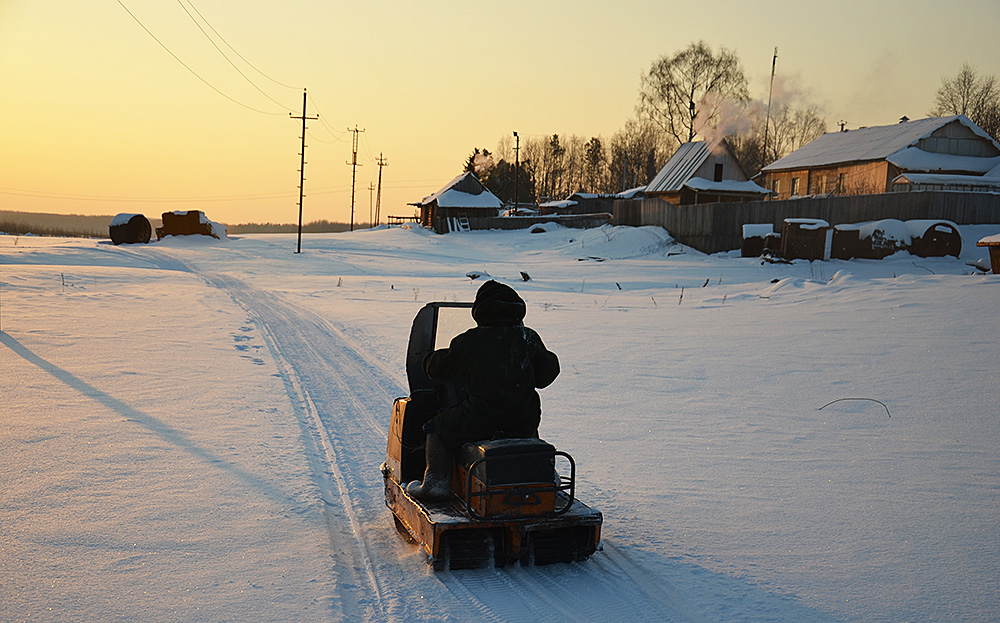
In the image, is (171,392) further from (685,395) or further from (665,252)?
(665,252)

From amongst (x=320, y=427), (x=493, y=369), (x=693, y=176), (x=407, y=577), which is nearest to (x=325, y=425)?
(x=320, y=427)

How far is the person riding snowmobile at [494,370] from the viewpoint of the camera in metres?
4.39

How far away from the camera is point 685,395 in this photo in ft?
30.7

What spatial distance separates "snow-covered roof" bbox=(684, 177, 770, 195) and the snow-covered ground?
3725 centimetres

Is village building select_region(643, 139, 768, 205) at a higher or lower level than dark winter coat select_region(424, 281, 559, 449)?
higher

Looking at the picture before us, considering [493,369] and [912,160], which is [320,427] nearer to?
[493,369]

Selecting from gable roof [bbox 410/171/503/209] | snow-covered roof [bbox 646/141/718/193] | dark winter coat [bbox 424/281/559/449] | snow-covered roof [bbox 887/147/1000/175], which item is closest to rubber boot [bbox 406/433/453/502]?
dark winter coat [bbox 424/281/559/449]

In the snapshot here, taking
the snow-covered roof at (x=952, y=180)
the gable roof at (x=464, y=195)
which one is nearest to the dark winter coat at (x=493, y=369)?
the snow-covered roof at (x=952, y=180)

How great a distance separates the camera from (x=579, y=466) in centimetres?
661

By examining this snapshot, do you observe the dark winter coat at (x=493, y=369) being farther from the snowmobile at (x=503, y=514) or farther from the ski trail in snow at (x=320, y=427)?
the ski trail in snow at (x=320, y=427)

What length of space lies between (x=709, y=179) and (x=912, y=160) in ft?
45.3

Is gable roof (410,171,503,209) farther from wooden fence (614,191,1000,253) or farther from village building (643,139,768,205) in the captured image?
wooden fence (614,191,1000,253)

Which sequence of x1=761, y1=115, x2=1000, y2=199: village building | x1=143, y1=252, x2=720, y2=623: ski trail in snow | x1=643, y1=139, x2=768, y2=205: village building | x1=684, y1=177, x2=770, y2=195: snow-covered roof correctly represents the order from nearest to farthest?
x1=143, y1=252, x2=720, y2=623: ski trail in snow < x1=761, y1=115, x2=1000, y2=199: village building < x1=684, y1=177, x2=770, y2=195: snow-covered roof < x1=643, y1=139, x2=768, y2=205: village building

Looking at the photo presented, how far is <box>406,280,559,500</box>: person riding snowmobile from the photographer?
14.4 feet
